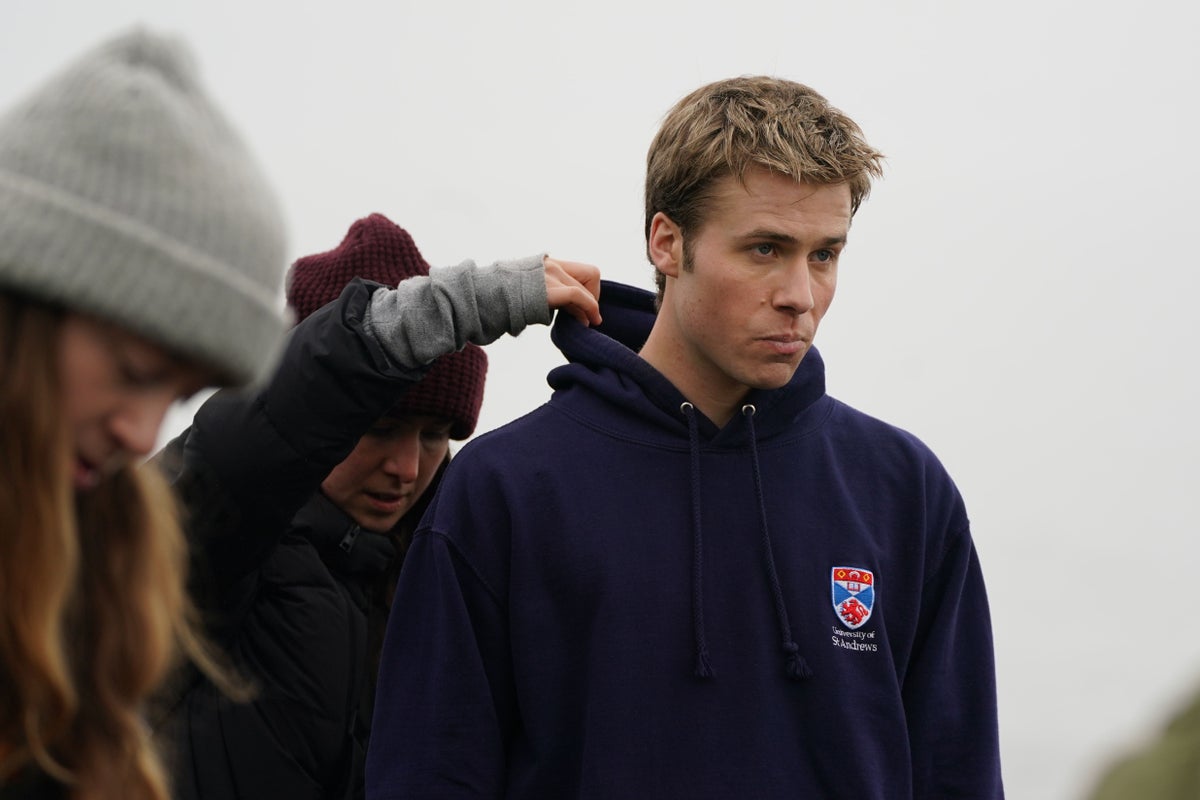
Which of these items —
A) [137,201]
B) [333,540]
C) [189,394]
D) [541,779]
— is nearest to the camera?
[137,201]

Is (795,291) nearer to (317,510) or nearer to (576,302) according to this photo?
(576,302)

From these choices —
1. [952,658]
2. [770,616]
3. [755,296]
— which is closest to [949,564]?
[952,658]

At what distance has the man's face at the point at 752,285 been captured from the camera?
2.58 meters

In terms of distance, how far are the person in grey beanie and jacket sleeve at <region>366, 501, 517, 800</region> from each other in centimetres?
84

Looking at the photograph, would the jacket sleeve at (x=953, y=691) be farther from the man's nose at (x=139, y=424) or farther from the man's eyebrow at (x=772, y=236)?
the man's nose at (x=139, y=424)

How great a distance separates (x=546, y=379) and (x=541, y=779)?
71 centimetres

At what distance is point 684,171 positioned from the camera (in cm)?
273

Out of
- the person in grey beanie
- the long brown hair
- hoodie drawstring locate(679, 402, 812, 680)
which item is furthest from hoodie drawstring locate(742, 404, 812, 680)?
the person in grey beanie

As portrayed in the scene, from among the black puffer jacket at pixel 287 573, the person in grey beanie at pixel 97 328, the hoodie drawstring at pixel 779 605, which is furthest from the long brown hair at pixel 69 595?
the hoodie drawstring at pixel 779 605

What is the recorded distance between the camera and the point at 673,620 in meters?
2.44

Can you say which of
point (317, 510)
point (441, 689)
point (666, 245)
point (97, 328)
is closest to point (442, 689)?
point (441, 689)

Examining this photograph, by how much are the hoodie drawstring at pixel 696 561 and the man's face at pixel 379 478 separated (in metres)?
0.57

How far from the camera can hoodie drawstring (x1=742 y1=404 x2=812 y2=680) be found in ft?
7.95

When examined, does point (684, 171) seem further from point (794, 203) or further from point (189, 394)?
point (189, 394)
